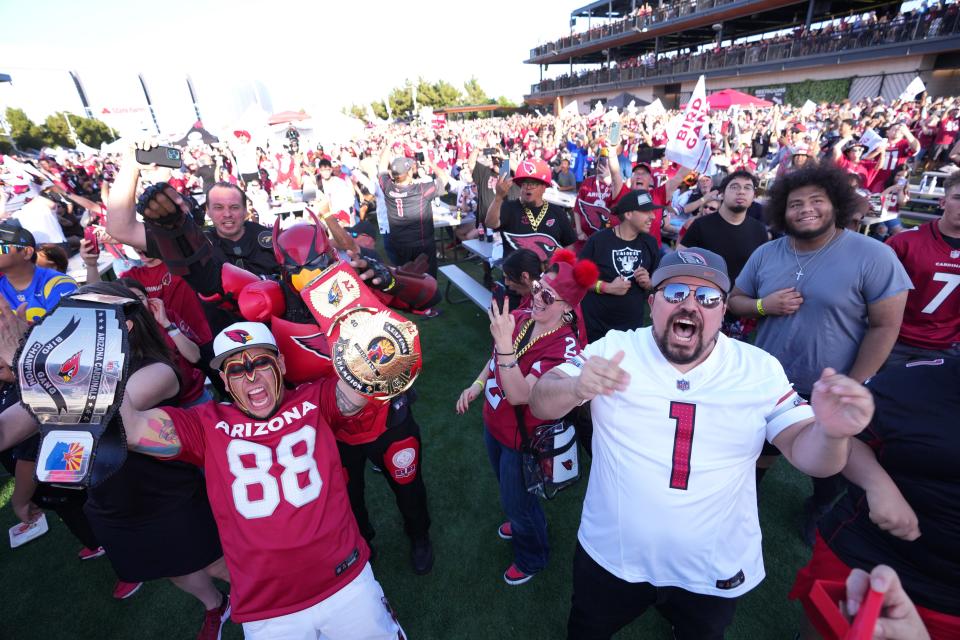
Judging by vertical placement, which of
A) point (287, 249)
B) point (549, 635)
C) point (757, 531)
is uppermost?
point (287, 249)

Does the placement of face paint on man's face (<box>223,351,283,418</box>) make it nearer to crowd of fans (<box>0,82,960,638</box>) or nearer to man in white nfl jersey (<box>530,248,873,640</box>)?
crowd of fans (<box>0,82,960,638</box>)

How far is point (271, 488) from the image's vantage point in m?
1.93

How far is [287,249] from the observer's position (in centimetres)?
191

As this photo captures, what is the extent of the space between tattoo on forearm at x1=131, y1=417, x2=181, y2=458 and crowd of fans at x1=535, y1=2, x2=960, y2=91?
36344 mm

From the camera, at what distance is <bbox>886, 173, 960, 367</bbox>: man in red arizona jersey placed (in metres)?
2.89

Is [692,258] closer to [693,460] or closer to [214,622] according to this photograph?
[693,460]

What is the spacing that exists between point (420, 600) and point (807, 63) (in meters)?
39.4

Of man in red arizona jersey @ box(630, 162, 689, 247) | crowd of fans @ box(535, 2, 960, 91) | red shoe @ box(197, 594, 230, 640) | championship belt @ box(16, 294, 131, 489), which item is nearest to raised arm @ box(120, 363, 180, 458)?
championship belt @ box(16, 294, 131, 489)

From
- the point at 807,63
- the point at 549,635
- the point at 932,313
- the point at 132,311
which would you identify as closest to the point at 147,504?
the point at 132,311

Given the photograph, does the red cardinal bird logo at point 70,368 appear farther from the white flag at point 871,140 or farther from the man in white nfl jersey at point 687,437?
the white flag at point 871,140

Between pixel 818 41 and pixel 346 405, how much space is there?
39670 mm

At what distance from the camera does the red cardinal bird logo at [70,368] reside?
4.52 feet

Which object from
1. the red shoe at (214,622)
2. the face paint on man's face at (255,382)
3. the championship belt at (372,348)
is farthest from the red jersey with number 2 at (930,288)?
the red shoe at (214,622)

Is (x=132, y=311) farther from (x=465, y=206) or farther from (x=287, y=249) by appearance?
(x=465, y=206)
